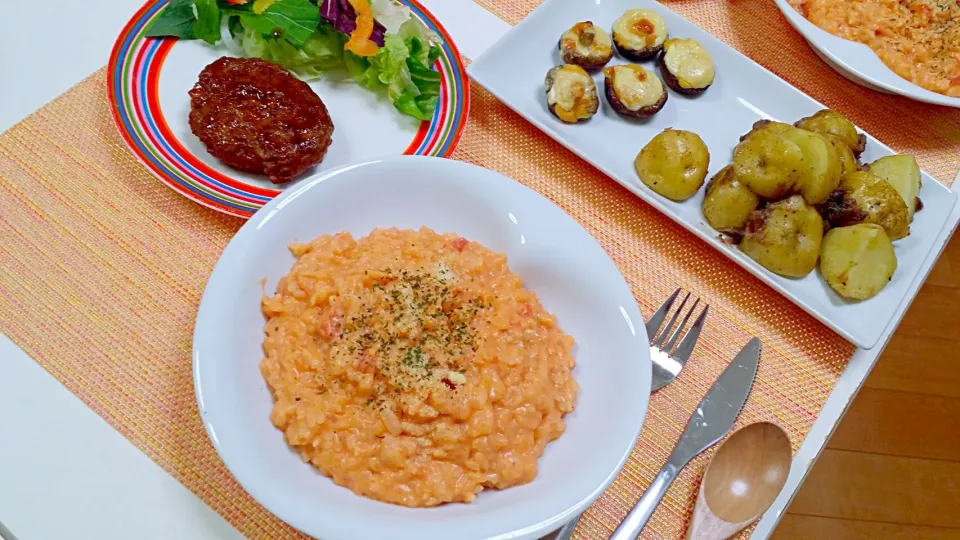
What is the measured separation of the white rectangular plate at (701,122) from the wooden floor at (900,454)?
4.43ft

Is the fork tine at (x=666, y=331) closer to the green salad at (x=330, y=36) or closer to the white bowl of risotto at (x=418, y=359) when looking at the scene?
the white bowl of risotto at (x=418, y=359)

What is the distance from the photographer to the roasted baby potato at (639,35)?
262 centimetres

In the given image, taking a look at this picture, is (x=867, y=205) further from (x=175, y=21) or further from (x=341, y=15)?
(x=175, y=21)

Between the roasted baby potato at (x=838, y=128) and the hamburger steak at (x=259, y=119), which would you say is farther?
the roasted baby potato at (x=838, y=128)

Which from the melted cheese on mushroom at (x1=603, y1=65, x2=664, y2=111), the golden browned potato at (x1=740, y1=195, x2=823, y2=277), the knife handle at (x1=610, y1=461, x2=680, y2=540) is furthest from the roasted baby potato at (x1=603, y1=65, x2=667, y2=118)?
the knife handle at (x1=610, y1=461, x2=680, y2=540)

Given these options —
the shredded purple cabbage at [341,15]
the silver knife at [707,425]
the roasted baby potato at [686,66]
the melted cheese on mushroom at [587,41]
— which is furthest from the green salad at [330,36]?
the silver knife at [707,425]

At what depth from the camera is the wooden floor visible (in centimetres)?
321

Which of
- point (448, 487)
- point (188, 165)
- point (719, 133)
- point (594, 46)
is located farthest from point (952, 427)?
point (188, 165)

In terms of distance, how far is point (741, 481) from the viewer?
1800 mm

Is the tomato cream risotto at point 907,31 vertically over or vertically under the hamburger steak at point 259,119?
over

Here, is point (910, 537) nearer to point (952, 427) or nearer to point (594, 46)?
point (952, 427)

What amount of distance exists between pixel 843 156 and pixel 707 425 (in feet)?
3.23

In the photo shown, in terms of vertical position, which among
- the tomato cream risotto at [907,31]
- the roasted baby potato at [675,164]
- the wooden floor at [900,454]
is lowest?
the wooden floor at [900,454]

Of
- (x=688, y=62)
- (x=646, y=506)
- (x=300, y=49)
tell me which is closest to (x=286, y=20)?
(x=300, y=49)
